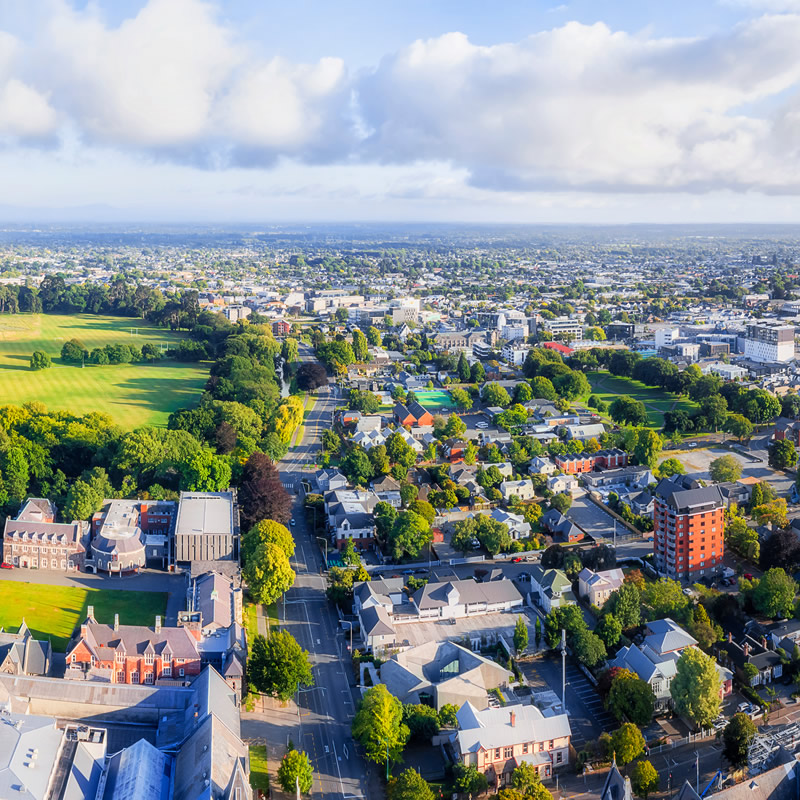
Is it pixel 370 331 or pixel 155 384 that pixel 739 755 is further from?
pixel 370 331

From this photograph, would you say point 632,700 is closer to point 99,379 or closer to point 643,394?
point 643,394

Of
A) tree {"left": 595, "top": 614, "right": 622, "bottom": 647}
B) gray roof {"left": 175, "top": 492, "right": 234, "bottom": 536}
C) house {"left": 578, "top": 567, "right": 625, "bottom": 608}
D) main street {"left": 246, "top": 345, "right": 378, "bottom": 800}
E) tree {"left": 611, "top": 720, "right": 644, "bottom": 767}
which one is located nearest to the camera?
tree {"left": 611, "top": 720, "right": 644, "bottom": 767}

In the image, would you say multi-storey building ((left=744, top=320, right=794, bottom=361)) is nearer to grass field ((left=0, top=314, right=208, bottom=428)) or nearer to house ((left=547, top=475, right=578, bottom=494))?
house ((left=547, top=475, right=578, bottom=494))

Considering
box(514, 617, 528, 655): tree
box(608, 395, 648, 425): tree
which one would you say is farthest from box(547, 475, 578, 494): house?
box(514, 617, 528, 655): tree

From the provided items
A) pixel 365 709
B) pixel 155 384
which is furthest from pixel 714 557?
pixel 155 384

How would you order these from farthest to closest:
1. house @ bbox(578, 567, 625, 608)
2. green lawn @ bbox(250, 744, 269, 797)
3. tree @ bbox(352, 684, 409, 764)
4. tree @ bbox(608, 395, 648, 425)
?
tree @ bbox(608, 395, 648, 425) → house @ bbox(578, 567, 625, 608) → tree @ bbox(352, 684, 409, 764) → green lawn @ bbox(250, 744, 269, 797)

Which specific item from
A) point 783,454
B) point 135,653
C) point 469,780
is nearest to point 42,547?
point 135,653

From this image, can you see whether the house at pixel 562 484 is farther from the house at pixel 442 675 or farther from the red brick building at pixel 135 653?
the red brick building at pixel 135 653

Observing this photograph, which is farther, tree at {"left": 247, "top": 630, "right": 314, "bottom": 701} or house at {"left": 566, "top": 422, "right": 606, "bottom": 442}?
house at {"left": 566, "top": 422, "right": 606, "bottom": 442}
